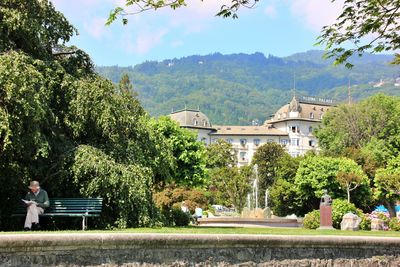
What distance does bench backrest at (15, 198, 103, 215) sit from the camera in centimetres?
1451

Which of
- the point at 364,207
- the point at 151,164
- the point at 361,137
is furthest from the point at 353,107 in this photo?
the point at 151,164

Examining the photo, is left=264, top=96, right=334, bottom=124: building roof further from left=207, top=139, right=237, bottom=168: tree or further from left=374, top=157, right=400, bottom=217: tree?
left=374, top=157, right=400, bottom=217: tree

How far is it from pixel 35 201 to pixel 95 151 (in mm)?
3172

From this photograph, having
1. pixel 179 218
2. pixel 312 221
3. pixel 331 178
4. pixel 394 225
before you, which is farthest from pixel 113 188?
pixel 331 178

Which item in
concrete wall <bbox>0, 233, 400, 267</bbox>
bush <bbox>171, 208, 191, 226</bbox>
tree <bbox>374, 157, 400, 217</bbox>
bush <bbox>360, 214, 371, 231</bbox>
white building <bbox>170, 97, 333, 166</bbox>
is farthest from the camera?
white building <bbox>170, 97, 333, 166</bbox>

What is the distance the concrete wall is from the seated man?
483cm

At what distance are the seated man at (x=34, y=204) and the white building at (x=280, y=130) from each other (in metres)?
101

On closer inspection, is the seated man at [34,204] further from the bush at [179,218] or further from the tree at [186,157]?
the tree at [186,157]

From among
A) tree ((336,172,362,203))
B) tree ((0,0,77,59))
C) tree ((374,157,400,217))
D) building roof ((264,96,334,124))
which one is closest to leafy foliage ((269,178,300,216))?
tree ((374,157,400,217))

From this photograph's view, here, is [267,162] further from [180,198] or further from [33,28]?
[33,28]

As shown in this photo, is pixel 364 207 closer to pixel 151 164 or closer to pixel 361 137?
pixel 361 137

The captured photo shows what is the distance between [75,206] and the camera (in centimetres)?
1459

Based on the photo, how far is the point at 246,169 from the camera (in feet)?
185

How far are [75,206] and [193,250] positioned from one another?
18.0ft
